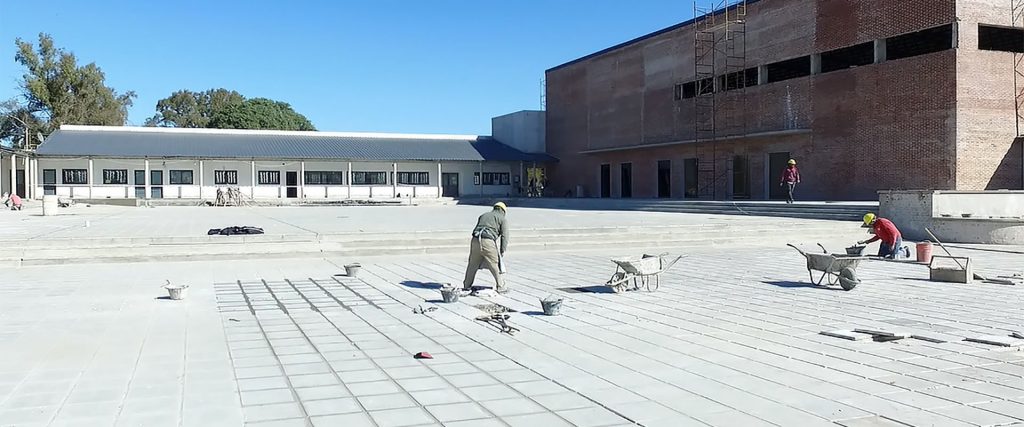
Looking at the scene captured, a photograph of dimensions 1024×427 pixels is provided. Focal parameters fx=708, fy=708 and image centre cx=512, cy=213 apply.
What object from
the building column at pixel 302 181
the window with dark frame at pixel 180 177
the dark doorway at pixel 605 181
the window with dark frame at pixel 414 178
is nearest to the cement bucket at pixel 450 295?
the dark doorway at pixel 605 181

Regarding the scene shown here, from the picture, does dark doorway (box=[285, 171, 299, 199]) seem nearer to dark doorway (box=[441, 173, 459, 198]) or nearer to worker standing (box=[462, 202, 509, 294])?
dark doorway (box=[441, 173, 459, 198])

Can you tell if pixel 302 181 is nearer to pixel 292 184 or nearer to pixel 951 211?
pixel 292 184

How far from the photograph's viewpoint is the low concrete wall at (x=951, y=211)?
1830cm

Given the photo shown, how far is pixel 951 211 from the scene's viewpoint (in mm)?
19250

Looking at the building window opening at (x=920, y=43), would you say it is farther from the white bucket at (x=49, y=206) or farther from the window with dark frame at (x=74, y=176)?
the window with dark frame at (x=74, y=176)

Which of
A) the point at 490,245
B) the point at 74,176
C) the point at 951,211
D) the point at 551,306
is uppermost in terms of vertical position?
the point at 74,176

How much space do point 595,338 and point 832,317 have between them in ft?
9.64

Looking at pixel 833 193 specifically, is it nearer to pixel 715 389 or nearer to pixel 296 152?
pixel 715 389

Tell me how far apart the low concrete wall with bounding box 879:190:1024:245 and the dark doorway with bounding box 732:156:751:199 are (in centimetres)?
1443

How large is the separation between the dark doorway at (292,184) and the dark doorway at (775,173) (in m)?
30.9

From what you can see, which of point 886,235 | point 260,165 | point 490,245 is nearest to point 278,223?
point 490,245

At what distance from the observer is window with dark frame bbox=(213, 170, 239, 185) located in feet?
156

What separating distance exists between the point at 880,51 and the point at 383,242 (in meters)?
22.6

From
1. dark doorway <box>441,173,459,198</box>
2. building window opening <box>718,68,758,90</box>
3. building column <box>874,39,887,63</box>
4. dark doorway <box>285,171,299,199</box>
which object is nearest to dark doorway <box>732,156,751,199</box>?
building window opening <box>718,68,758,90</box>
